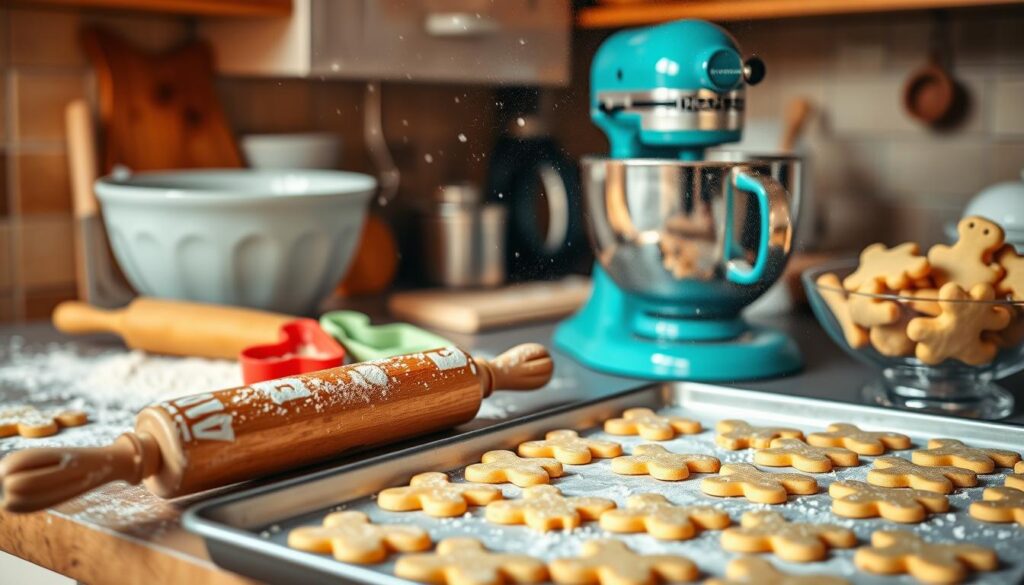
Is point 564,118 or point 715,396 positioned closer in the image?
point 715,396

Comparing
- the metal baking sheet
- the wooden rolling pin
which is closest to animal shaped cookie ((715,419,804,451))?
the metal baking sheet

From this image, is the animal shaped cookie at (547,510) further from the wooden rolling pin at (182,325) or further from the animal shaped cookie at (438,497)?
the wooden rolling pin at (182,325)

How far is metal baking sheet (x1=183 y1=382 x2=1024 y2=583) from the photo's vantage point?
1.90ft

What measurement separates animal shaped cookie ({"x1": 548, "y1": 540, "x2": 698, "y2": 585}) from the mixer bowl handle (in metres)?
0.43

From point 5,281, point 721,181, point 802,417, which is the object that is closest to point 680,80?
point 721,181

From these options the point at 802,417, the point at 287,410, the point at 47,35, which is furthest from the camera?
the point at 47,35

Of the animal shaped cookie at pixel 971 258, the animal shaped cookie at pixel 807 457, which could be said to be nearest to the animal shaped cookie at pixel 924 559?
the animal shaped cookie at pixel 807 457

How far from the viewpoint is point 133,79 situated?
1.42 m

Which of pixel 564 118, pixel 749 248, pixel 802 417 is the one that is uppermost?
pixel 564 118

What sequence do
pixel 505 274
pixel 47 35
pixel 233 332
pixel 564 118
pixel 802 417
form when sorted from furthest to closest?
pixel 564 118
pixel 505 274
pixel 47 35
pixel 233 332
pixel 802 417

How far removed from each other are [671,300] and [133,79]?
2.50ft

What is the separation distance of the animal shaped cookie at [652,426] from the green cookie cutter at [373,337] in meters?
0.20

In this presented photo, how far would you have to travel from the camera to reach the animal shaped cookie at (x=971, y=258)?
930 millimetres

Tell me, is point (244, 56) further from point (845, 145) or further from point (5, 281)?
point (845, 145)
